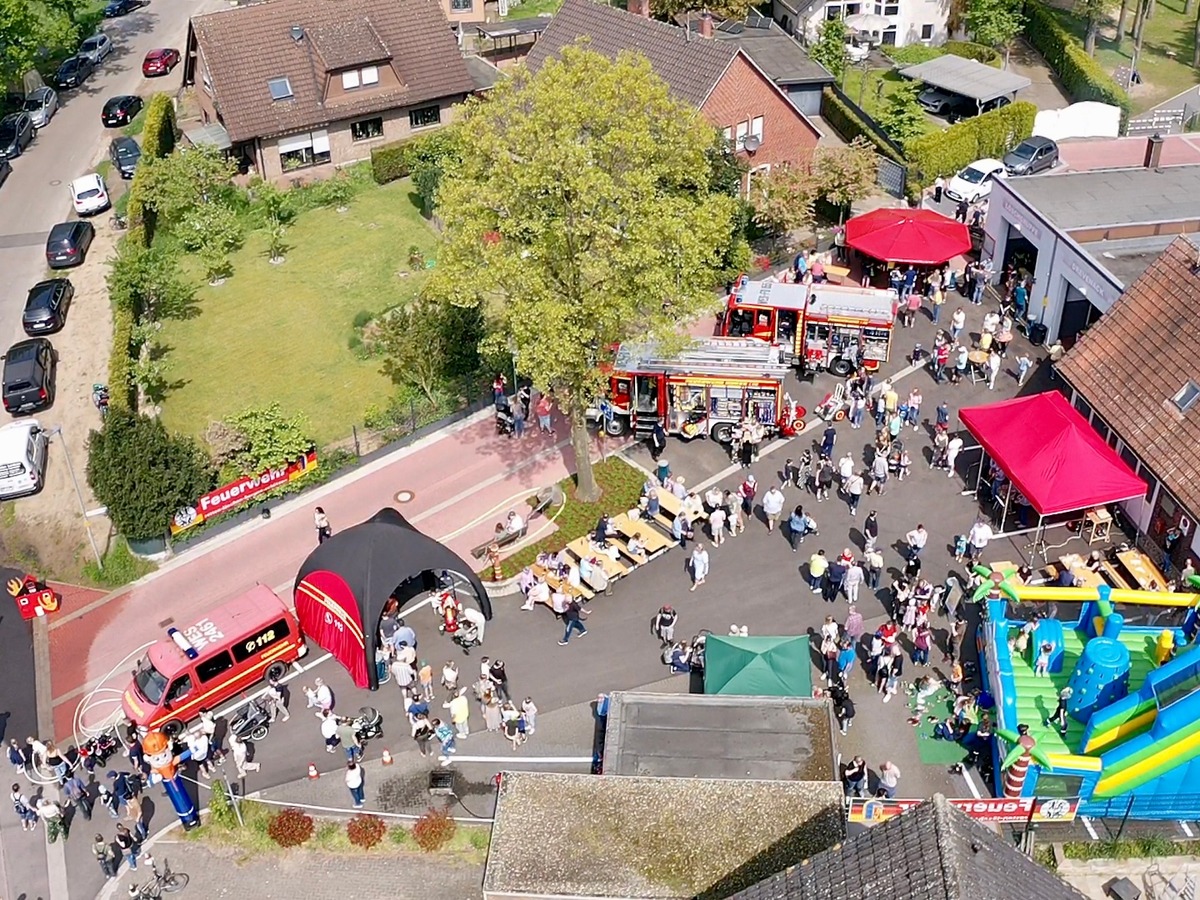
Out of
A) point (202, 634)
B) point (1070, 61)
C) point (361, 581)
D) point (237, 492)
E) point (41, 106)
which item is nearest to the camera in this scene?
point (202, 634)

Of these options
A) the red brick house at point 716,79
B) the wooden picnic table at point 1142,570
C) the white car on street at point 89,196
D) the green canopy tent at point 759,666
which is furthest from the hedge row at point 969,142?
the white car on street at point 89,196

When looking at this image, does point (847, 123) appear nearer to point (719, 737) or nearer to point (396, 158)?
point (396, 158)

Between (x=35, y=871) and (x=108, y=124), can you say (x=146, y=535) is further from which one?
(x=108, y=124)

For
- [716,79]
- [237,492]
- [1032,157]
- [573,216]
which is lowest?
[237,492]

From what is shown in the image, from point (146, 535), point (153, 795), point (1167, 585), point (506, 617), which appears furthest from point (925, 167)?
point (153, 795)

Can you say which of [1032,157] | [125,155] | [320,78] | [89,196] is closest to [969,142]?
[1032,157]

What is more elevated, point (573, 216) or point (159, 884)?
point (573, 216)
